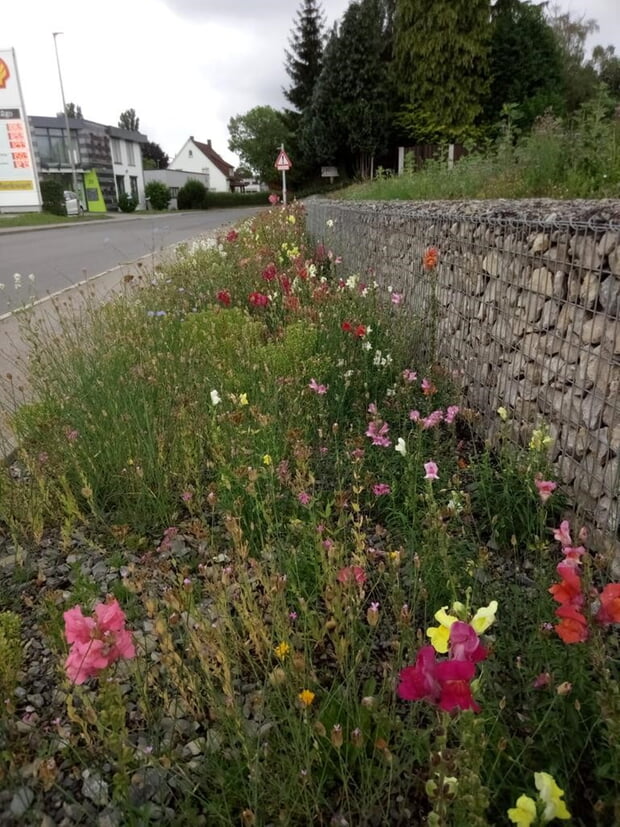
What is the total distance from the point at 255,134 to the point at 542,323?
81515mm

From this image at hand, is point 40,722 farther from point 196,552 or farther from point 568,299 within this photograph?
point 568,299

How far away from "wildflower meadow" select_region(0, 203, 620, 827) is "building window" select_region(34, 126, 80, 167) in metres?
51.8

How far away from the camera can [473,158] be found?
10.1 meters

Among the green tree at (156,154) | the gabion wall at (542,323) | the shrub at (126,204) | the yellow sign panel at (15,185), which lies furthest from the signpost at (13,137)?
the green tree at (156,154)

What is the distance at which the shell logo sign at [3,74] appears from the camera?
95.3ft

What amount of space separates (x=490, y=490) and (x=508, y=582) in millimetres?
492

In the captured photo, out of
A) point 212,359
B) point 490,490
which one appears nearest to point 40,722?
point 490,490

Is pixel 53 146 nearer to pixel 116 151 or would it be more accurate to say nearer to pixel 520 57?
pixel 116 151

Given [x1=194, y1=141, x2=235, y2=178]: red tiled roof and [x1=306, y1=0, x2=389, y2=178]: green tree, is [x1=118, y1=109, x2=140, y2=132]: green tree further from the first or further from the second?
[x1=306, y1=0, x2=389, y2=178]: green tree

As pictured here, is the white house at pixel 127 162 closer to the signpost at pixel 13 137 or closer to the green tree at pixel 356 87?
the signpost at pixel 13 137

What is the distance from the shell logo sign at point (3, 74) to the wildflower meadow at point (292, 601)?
32018mm

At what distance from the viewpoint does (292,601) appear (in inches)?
76.5

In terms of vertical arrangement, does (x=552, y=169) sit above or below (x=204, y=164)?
below

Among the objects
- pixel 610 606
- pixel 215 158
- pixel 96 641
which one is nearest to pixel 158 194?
pixel 215 158
